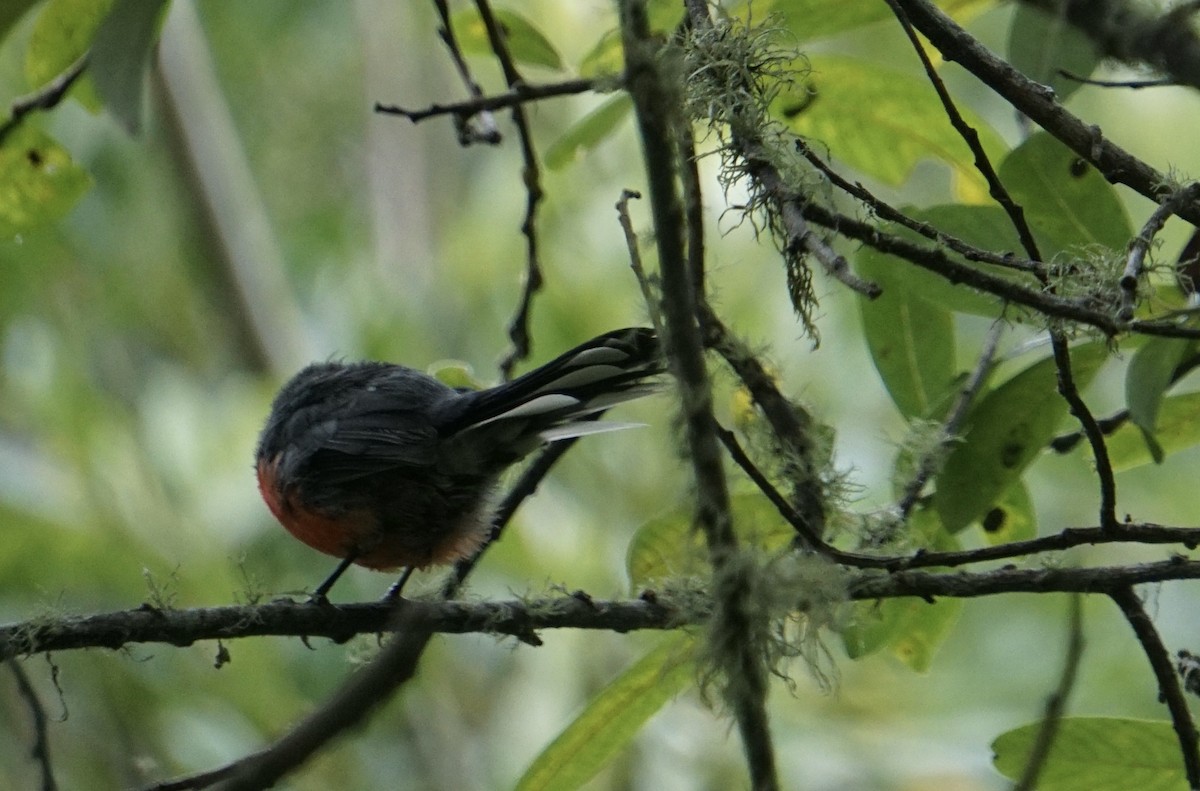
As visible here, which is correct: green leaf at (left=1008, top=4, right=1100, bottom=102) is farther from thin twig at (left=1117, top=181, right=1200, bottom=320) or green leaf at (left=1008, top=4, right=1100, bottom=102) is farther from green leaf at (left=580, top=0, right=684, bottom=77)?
green leaf at (left=580, top=0, right=684, bottom=77)

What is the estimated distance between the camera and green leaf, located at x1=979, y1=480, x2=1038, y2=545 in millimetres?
2473

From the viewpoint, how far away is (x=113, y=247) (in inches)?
276

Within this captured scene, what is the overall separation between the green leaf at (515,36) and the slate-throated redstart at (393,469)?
786 millimetres

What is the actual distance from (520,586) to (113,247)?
373cm

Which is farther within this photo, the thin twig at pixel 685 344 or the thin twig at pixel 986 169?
the thin twig at pixel 986 169

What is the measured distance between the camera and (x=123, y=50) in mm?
2047

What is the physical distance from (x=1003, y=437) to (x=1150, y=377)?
31 cm

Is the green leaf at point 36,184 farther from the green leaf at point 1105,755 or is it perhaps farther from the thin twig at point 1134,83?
the green leaf at point 1105,755

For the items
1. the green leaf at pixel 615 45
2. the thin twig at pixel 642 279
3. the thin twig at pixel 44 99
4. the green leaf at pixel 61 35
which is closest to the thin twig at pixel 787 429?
the thin twig at pixel 642 279

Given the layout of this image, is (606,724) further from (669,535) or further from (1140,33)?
(1140,33)

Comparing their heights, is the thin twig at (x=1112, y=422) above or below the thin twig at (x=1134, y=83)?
below

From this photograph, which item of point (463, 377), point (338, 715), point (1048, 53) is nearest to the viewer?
point (338, 715)

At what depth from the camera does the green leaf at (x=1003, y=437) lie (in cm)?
214

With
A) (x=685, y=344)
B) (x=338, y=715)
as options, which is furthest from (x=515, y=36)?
(x=338, y=715)
